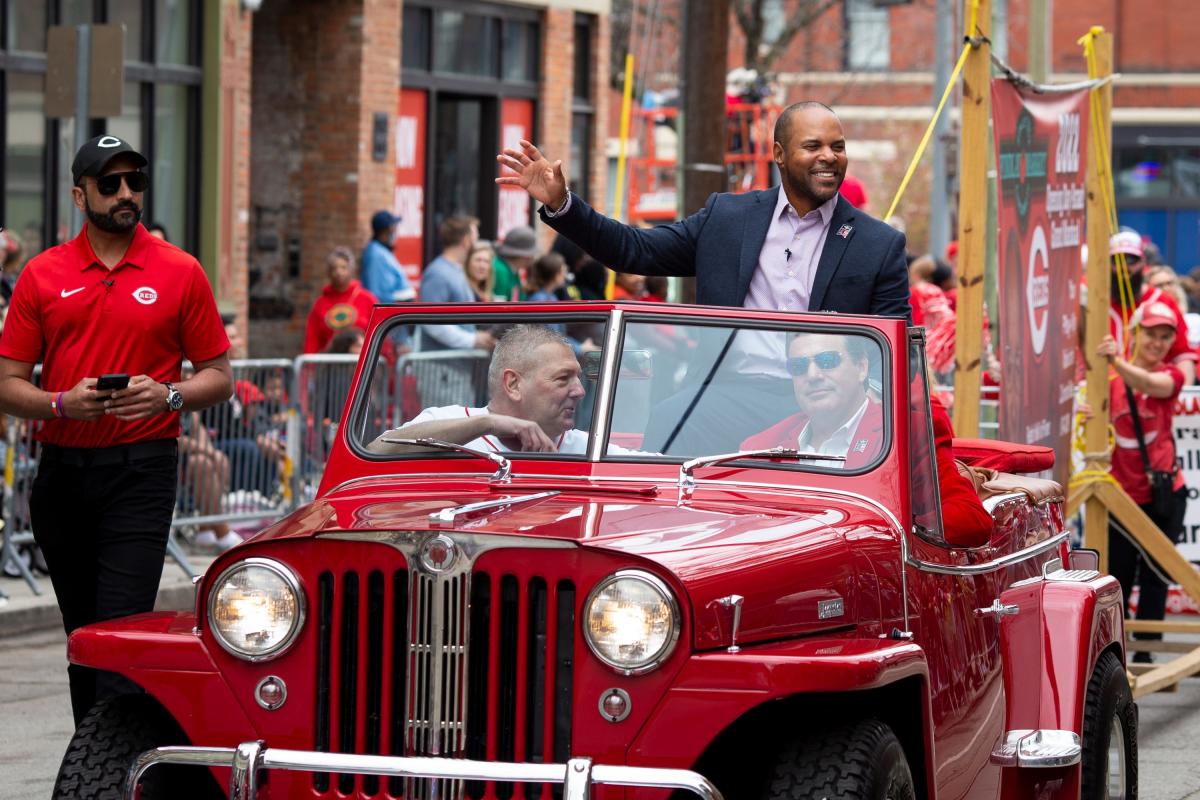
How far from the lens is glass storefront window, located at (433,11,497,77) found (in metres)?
21.5

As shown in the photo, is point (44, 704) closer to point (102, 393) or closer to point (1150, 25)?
point (102, 393)

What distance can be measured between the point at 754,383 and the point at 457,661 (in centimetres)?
132

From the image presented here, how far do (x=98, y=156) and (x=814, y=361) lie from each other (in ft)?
7.75

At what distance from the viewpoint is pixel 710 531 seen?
4.67 meters

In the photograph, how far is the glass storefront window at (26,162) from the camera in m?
16.2

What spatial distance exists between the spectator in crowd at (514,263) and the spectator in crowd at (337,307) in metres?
1.25

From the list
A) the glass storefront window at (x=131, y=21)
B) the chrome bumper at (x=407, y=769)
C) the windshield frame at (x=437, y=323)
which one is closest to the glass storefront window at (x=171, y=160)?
the glass storefront window at (x=131, y=21)

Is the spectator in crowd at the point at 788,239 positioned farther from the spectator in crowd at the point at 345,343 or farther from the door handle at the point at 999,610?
the spectator in crowd at the point at 345,343

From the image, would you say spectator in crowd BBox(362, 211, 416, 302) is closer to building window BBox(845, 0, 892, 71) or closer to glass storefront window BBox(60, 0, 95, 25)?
glass storefront window BBox(60, 0, 95, 25)

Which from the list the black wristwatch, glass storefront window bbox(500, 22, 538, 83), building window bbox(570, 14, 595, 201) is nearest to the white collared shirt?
the black wristwatch

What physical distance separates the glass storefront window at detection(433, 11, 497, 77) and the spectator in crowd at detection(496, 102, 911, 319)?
15393mm

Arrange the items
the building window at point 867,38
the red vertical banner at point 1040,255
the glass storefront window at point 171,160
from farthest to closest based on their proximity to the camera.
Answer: the building window at point 867,38
the glass storefront window at point 171,160
the red vertical banner at point 1040,255

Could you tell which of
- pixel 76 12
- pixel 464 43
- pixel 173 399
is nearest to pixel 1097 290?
pixel 173 399

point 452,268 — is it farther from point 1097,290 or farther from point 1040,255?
point 1040,255
